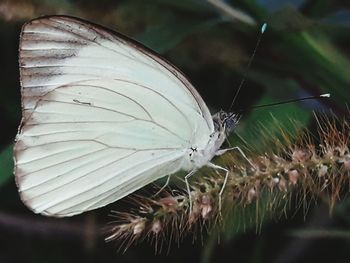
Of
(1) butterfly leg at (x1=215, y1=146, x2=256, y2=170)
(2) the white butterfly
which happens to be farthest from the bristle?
(2) the white butterfly

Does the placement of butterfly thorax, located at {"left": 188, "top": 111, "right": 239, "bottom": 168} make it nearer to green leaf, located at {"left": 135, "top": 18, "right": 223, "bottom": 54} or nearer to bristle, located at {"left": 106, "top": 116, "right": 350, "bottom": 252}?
bristle, located at {"left": 106, "top": 116, "right": 350, "bottom": 252}

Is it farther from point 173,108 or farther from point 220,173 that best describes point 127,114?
point 220,173

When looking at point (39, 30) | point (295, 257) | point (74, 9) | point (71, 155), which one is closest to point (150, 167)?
point (71, 155)

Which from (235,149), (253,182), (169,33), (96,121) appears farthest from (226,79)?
(253,182)

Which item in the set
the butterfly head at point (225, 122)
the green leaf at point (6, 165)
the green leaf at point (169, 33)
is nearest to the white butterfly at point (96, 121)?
the butterfly head at point (225, 122)

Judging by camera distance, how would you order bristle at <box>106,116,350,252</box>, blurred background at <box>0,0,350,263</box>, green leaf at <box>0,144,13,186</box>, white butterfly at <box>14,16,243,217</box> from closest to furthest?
bristle at <box>106,116,350,252</box> < white butterfly at <box>14,16,243,217</box> < green leaf at <box>0,144,13,186</box> < blurred background at <box>0,0,350,263</box>

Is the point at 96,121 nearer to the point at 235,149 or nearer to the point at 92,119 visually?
the point at 92,119
